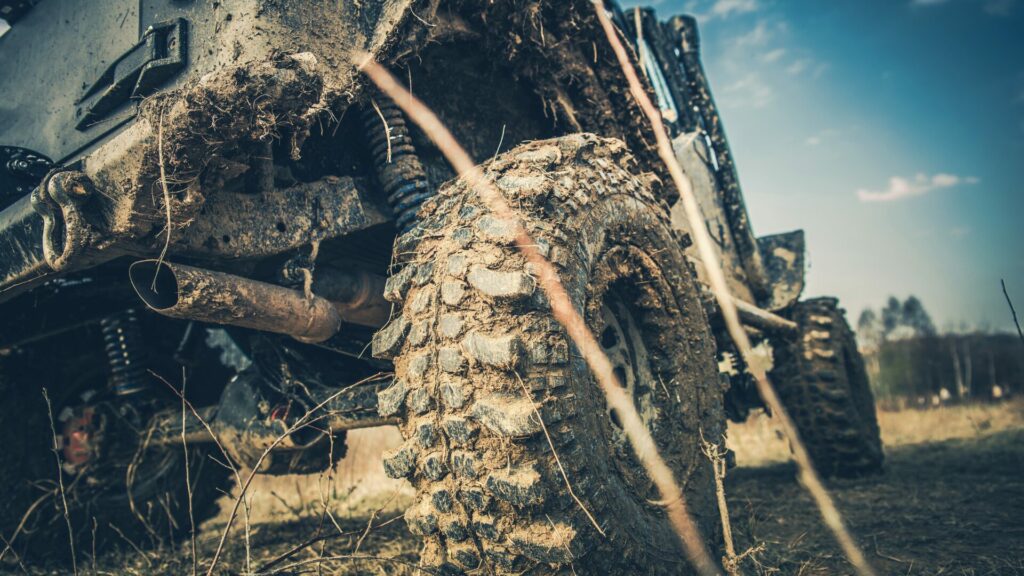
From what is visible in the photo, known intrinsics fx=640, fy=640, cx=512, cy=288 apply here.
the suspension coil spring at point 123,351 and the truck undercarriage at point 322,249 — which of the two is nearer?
the truck undercarriage at point 322,249

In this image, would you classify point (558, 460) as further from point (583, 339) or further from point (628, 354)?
point (628, 354)

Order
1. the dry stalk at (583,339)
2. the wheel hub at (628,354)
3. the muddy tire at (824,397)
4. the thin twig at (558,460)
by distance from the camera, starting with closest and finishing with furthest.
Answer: the thin twig at (558,460) → the dry stalk at (583,339) → the wheel hub at (628,354) → the muddy tire at (824,397)

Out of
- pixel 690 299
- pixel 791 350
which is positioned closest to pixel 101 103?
pixel 690 299

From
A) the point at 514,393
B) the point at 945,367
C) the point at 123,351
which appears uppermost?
the point at 123,351

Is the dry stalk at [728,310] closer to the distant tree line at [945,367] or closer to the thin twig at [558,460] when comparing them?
the thin twig at [558,460]

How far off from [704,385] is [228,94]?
1.79m

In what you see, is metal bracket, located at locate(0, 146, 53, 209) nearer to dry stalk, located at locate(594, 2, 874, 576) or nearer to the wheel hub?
the wheel hub

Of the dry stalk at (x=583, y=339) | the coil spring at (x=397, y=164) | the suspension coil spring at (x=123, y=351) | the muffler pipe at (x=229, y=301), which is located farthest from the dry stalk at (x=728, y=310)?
the suspension coil spring at (x=123, y=351)

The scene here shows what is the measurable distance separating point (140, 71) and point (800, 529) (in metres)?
3.23

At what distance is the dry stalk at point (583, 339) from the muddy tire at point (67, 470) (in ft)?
6.52

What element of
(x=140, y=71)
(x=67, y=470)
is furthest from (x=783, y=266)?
(x=67, y=470)

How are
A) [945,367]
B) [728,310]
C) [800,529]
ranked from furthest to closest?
[945,367]
[728,310]
[800,529]

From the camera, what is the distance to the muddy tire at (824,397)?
4273mm

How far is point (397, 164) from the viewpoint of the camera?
216cm
